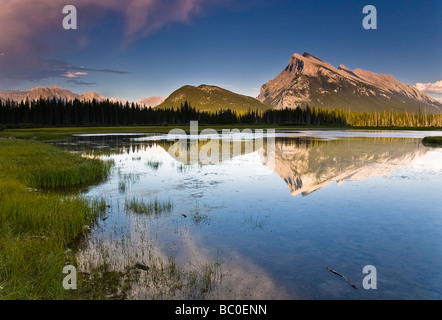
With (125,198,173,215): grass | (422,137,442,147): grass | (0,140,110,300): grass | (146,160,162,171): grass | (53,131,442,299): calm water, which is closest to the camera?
(0,140,110,300): grass

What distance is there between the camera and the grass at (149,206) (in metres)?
14.1

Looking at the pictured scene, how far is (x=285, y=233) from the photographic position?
11.4 metres

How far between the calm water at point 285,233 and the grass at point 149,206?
0.35 meters

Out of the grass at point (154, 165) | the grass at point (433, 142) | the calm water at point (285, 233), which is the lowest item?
the calm water at point (285, 233)

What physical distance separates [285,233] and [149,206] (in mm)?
6738

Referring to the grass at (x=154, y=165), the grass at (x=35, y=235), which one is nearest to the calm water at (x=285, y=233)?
the grass at (x=35, y=235)

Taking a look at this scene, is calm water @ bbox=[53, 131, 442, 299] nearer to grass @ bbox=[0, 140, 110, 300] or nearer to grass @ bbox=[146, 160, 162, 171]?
grass @ bbox=[0, 140, 110, 300]

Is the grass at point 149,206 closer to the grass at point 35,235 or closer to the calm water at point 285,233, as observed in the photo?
the calm water at point 285,233

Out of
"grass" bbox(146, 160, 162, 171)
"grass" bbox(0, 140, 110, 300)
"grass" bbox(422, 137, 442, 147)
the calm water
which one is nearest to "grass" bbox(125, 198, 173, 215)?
the calm water

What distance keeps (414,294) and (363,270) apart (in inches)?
51.6

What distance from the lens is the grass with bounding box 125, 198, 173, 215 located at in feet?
46.3

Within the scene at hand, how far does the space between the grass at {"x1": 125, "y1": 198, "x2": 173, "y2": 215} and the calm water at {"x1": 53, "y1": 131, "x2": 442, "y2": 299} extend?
0.35 meters
